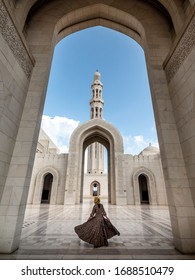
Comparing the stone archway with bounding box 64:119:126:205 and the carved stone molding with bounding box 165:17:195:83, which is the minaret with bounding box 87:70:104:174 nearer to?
the stone archway with bounding box 64:119:126:205

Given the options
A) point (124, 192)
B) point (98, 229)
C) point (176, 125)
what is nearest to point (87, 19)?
point (176, 125)

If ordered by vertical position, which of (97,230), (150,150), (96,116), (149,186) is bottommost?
(97,230)

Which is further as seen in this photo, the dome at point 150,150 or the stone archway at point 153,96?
the dome at point 150,150

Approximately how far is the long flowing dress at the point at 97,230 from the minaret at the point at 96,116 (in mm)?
21653

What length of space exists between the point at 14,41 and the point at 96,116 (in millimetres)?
21671

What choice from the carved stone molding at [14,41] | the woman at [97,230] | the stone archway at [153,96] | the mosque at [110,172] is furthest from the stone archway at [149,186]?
the carved stone molding at [14,41]

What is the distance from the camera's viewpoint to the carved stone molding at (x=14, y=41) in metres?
2.99

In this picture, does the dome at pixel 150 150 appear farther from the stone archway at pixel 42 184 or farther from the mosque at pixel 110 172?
the stone archway at pixel 42 184

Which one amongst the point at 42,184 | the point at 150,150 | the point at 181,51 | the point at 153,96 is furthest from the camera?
the point at 150,150

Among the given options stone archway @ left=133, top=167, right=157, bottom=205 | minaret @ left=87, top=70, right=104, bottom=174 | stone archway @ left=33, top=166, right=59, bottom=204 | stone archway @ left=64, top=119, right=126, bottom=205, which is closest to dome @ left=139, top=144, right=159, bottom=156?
stone archway @ left=133, top=167, right=157, bottom=205

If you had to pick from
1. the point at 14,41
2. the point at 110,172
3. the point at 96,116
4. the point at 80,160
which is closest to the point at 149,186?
the point at 110,172

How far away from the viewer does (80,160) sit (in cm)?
1656

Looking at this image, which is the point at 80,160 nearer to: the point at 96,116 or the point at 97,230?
the point at 96,116

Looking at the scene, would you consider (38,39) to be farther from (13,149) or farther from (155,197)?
(155,197)
